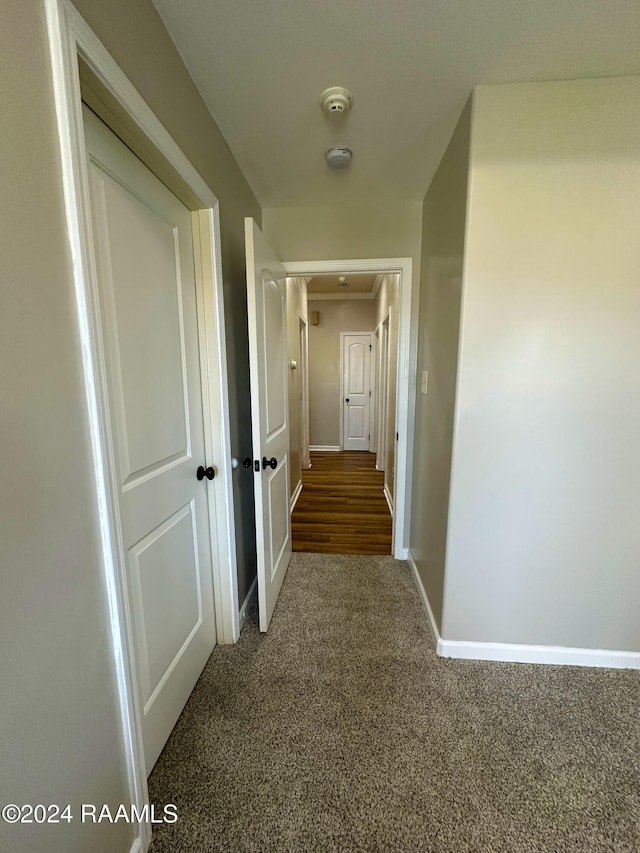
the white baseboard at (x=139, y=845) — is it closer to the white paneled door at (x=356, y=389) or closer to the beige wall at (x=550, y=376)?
the beige wall at (x=550, y=376)

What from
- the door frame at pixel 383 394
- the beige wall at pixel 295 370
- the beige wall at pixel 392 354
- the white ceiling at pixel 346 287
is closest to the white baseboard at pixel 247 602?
the beige wall at pixel 295 370

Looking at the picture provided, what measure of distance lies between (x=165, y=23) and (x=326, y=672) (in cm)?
247

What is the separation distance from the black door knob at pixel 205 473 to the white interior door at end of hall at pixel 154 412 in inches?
0.9

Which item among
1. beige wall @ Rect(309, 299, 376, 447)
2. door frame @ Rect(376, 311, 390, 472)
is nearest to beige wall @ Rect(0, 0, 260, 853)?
door frame @ Rect(376, 311, 390, 472)

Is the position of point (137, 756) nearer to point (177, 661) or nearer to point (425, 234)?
point (177, 661)

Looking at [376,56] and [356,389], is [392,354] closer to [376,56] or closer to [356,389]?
[356,389]

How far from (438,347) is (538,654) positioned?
5.04 feet

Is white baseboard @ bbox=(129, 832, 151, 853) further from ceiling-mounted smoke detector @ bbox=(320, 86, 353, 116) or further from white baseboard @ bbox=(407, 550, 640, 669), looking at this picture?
ceiling-mounted smoke detector @ bbox=(320, 86, 353, 116)

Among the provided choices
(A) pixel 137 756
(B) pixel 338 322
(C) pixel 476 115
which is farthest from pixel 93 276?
(B) pixel 338 322

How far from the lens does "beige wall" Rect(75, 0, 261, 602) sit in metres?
0.89

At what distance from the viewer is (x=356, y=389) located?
5891 mm

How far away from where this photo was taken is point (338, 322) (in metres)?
5.69

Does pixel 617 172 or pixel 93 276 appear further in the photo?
pixel 617 172

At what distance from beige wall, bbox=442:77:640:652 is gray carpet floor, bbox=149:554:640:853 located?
0.81ft
